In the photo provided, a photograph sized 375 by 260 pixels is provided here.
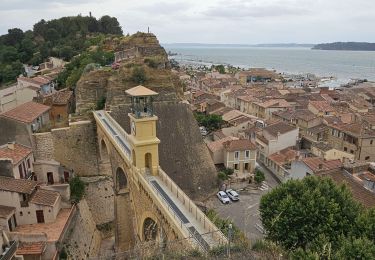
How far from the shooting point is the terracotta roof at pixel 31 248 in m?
15.6

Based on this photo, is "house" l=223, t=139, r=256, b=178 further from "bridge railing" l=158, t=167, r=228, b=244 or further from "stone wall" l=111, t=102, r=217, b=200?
"bridge railing" l=158, t=167, r=228, b=244

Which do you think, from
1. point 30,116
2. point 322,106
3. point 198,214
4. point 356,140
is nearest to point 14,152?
point 30,116

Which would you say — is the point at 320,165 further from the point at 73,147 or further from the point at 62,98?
the point at 62,98

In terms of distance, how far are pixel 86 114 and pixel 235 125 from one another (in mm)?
20308

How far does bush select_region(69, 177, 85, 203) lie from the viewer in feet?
70.6

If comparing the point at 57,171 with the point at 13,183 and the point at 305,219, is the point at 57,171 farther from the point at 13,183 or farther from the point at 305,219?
the point at 305,219

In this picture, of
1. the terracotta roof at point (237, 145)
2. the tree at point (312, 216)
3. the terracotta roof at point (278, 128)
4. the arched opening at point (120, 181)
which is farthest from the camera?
the terracotta roof at point (278, 128)

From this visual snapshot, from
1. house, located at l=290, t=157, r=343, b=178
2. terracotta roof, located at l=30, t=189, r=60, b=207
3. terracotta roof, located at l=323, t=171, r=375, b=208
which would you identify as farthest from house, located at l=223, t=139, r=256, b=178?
terracotta roof, located at l=30, t=189, r=60, b=207

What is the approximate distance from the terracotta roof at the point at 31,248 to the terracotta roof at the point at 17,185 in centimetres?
307

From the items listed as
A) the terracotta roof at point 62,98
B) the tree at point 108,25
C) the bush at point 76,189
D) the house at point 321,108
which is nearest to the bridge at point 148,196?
the bush at point 76,189

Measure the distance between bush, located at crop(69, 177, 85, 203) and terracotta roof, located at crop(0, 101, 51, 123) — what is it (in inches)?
196

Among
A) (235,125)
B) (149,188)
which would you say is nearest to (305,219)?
(149,188)

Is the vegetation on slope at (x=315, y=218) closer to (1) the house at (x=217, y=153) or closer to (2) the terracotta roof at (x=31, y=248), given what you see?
(2) the terracotta roof at (x=31, y=248)

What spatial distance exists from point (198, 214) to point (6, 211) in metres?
11.1
